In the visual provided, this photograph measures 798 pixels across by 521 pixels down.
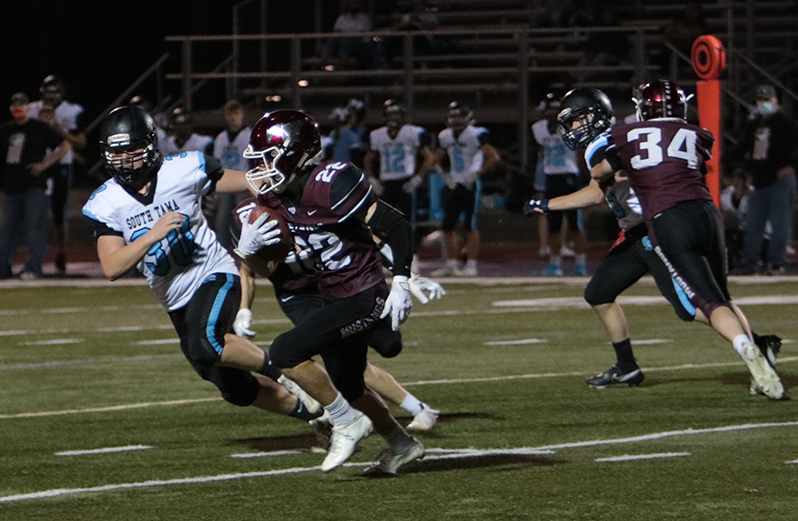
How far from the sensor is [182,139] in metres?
16.8

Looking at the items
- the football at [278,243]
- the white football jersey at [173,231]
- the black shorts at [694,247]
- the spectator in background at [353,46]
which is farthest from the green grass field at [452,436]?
the spectator in background at [353,46]

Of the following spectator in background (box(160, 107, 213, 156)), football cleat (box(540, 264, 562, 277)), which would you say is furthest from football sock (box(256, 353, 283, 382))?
spectator in background (box(160, 107, 213, 156))

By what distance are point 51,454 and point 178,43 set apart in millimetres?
18816

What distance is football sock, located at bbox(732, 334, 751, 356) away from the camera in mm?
7301

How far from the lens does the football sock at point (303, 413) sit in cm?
692

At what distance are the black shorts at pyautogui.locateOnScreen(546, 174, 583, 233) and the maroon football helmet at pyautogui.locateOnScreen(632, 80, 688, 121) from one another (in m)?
7.66

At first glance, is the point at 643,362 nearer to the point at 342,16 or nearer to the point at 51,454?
the point at 51,454

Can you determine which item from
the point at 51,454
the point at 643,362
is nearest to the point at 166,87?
the point at 643,362

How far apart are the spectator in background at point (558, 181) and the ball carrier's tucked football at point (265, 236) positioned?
389 inches

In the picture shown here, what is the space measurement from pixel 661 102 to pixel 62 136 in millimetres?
9691

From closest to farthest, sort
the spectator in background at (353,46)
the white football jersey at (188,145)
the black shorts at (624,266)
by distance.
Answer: the black shorts at (624,266)
the white football jersey at (188,145)
the spectator in background at (353,46)

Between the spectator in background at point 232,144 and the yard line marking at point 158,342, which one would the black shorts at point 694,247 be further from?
the spectator in background at point 232,144

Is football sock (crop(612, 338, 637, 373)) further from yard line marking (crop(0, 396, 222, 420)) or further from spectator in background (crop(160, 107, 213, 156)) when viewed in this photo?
spectator in background (crop(160, 107, 213, 156))

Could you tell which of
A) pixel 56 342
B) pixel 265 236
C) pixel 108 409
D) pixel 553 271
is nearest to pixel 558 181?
pixel 553 271
